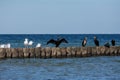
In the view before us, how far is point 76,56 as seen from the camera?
3706cm

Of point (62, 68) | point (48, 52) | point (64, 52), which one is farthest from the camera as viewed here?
point (64, 52)

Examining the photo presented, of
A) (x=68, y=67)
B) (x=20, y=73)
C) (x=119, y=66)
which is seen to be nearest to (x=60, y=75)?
(x=20, y=73)

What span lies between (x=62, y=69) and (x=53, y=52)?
6943 millimetres

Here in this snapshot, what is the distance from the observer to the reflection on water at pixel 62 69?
84.0 feet

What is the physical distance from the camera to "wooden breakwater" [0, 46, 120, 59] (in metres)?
34.8

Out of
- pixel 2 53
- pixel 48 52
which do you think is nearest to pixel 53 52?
pixel 48 52

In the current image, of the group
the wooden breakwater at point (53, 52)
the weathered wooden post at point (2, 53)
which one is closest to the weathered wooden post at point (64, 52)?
the wooden breakwater at point (53, 52)

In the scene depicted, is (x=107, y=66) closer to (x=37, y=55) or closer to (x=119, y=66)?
(x=119, y=66)

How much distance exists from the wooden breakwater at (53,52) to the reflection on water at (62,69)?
57 cm

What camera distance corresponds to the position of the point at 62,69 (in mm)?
29219

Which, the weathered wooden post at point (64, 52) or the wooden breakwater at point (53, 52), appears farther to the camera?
the weathered wooden post at point (64, 52)

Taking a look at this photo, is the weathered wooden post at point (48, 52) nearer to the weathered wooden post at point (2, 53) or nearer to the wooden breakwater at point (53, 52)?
the wooden breakwater at point (53, 52)

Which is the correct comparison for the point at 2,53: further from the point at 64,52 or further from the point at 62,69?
the point at 62,69

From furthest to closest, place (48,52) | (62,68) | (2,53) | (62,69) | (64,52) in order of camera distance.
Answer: (64,52), (48,52), (2,53), (62,68), (62,69)
